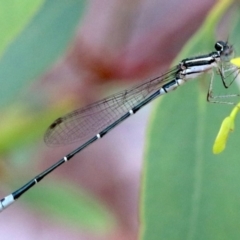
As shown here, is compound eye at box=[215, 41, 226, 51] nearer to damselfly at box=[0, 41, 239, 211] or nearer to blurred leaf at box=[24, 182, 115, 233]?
damselfly at box=[0, 41, 239, 211]

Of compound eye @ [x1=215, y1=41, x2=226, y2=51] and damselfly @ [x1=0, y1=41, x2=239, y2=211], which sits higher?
damselfly @ [x1=0, y1=41, x2=239, y2=211]

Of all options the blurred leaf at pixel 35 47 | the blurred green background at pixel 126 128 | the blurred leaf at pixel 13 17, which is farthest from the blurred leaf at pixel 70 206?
the blurred leaf at pixel 13 17

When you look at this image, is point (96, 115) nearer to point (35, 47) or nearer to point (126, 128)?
point (126, 128)

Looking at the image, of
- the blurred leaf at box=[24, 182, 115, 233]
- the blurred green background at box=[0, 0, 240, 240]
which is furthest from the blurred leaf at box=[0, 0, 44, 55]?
the blurred leaf at box=[24, 182, 115, 233]

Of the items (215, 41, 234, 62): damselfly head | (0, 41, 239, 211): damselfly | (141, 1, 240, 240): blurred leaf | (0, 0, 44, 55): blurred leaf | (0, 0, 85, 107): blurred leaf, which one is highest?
(0, 0, 44, 55): blurred leaf

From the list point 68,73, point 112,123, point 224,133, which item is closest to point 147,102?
point 112,123

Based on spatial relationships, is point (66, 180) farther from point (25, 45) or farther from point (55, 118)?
point (25, 45)

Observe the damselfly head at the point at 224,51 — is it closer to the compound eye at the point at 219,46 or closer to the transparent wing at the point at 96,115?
the compound eye at the point at 219,46
